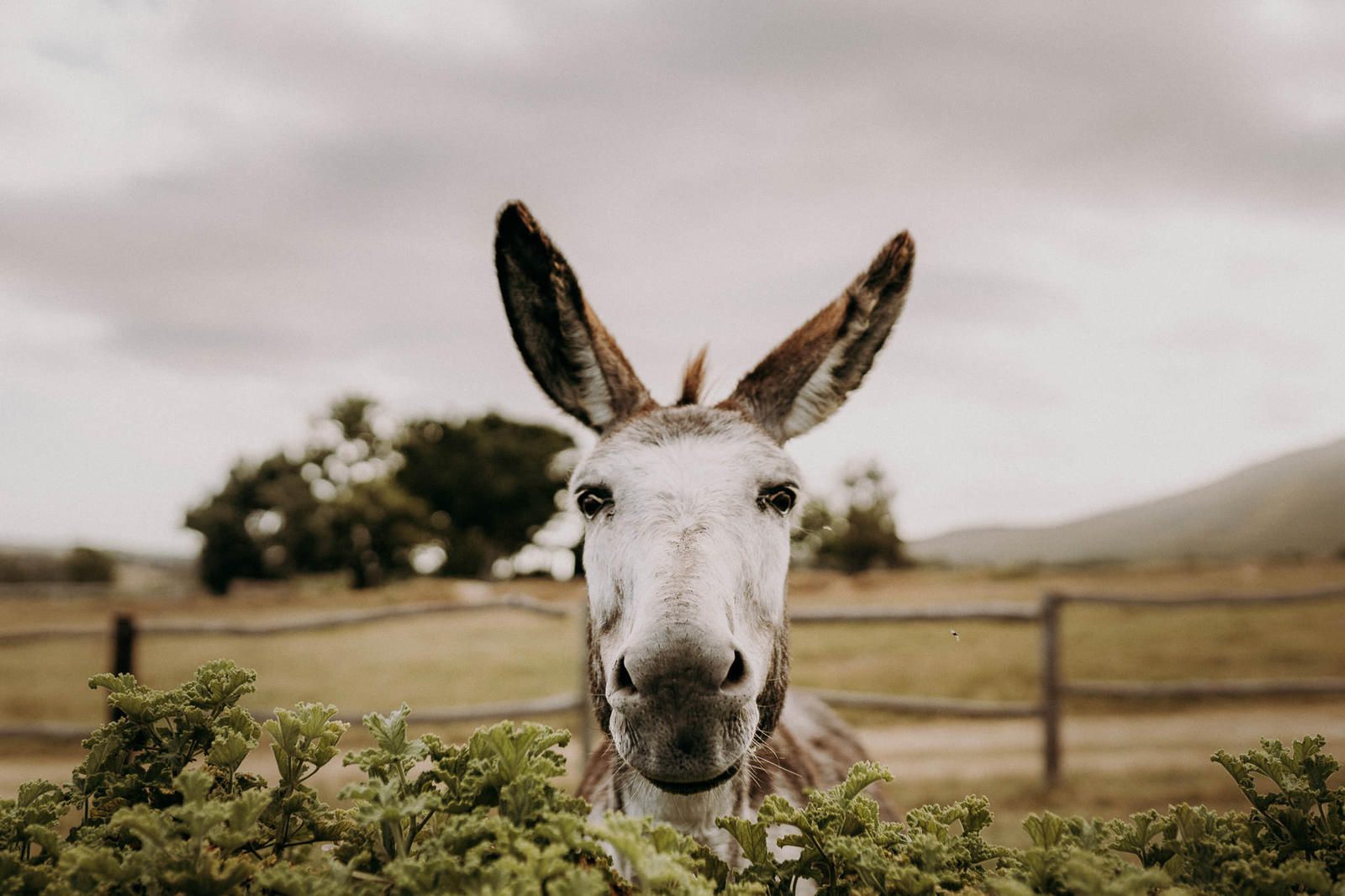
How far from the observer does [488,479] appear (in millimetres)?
47812

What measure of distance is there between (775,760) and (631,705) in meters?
0.92

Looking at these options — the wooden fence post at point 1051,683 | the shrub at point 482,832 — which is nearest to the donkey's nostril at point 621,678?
the shrub at point 482,832

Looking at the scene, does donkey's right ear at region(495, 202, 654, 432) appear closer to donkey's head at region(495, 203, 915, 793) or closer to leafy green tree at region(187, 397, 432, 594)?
donkey's head at region(495, 203, 915, 793)

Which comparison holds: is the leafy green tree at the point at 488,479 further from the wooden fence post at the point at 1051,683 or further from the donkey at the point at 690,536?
the donkey at the point at 690,536

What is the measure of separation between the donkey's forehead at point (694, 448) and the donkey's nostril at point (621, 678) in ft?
2.00

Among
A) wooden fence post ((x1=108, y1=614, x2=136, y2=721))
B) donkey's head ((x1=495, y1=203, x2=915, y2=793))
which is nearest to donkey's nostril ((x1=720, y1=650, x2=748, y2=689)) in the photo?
donkey's head ((x1=495, y1=203, x2=915, y2=793))

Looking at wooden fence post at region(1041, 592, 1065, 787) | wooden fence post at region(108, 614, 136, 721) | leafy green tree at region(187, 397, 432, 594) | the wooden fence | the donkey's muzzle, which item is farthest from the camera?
leafy green tree at region(187, 397, 432, 594)

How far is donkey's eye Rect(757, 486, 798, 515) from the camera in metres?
2.27

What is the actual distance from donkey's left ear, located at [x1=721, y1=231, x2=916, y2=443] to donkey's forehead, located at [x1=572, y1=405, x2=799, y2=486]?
8.7 inches

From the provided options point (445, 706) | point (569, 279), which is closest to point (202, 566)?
point (445, 706)

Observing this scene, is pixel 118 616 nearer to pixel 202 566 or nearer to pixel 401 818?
pixel 401 818

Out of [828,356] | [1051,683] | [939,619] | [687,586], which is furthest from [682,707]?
[1051,683]

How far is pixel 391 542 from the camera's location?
46.2 meters

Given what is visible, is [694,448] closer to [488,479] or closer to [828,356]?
[828,356]
